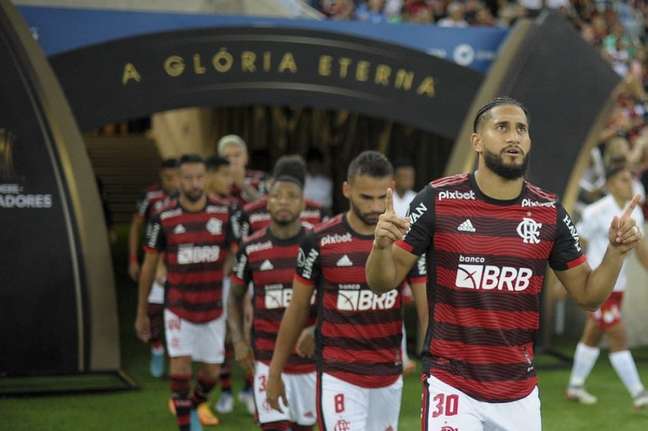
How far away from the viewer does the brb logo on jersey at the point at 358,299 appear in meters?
6.29

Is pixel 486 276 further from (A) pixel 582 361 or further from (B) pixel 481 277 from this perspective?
(A) pixel 582 361

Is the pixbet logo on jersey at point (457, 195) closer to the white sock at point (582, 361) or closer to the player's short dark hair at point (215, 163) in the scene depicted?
the white sock at point (582, 361)

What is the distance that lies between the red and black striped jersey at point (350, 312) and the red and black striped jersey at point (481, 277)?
119 cm

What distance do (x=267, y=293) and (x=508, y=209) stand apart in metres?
2.88

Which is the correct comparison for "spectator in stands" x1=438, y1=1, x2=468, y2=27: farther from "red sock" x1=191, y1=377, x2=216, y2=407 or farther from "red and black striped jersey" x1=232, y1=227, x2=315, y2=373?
"red and black striped jersey" x1=232, y1=227, x2=315, y2=373

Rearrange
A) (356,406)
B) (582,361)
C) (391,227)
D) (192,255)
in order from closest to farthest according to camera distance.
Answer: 1. (391,227)
2. (356,406)
3. (192,255)
4. (582,361)

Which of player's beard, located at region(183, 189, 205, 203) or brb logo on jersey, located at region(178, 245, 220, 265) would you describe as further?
player's beard, located at region(183, 189, 205, 203)

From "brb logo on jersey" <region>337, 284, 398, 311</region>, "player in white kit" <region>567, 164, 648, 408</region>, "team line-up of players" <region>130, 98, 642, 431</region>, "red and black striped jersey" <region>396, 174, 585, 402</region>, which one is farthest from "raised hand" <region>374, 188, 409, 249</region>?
"player in white kit" <region>567, 164, 648, 408</region>

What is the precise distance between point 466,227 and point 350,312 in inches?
56.8

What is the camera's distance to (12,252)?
36.2 feet

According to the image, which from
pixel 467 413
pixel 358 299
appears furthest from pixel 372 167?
pixel 467 413

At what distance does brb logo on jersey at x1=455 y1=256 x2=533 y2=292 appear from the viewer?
4988mm

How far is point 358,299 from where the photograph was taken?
20.6 feet

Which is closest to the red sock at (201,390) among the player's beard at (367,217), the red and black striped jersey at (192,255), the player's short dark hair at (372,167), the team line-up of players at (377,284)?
the team line-up of players at (377,284)
